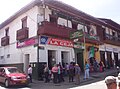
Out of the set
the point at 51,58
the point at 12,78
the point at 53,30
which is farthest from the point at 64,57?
the point at 12,78

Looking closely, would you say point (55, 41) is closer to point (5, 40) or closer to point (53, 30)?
point (53, 30)

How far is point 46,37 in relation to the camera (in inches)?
717

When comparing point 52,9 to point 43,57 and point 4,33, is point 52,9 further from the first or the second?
point 4,33

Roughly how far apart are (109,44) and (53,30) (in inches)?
570

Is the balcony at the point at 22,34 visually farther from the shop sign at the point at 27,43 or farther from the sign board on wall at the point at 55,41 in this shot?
the sign board on wall at the point at 55,41

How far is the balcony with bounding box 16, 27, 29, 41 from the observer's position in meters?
19.6

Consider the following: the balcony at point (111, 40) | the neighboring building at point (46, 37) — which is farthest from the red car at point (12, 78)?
the balcony at point (111, 40)

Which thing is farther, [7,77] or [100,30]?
[100,30]

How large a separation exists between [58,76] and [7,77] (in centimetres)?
419

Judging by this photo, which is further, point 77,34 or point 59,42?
point 59,42

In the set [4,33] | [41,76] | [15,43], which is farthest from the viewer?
[4,33]

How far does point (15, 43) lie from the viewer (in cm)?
2230

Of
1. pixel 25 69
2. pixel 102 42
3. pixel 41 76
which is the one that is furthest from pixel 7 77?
pixel 102 42

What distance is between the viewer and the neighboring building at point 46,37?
59.2 ft
